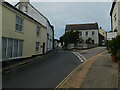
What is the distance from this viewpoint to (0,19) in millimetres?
12156

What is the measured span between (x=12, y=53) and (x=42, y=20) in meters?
15.1

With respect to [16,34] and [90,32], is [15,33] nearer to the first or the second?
[16,34]

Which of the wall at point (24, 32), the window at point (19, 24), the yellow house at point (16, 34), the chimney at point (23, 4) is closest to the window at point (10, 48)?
the yellow house at point (16, 34)

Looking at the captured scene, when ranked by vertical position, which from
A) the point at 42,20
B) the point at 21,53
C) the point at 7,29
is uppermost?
the point at 42,20

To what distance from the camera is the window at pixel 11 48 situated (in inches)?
500

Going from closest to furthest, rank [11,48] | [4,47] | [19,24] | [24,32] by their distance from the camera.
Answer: [4,47] < [11,48] < [19,24] < [24,32]

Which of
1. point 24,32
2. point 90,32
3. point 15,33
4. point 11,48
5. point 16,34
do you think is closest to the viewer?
point 11,48

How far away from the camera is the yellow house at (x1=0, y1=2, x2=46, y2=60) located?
1276 centimetres

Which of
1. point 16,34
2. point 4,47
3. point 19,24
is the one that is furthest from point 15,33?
point 4,47

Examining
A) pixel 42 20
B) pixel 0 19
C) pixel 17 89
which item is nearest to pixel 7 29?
pixel 0 19

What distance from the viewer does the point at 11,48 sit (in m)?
14.0

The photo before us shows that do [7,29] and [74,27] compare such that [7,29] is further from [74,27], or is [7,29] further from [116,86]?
[74,27]

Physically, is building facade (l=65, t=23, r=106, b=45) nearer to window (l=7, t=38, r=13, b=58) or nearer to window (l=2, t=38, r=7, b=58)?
window (l=7, t=38, r=13, b=58)

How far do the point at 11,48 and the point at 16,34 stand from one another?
5.34 ft
